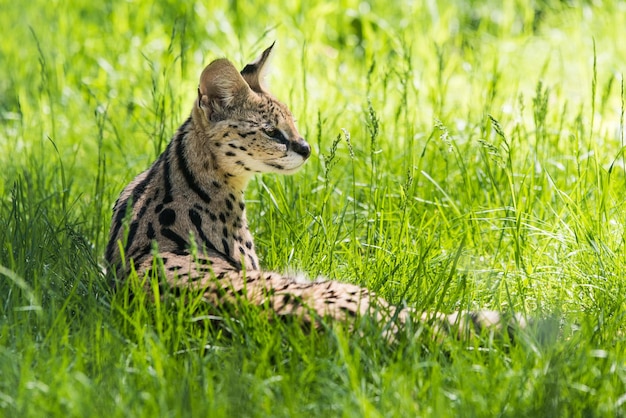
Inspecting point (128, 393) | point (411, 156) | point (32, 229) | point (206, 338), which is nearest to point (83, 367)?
point (128, 393)

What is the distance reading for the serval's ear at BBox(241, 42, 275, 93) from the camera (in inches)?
162

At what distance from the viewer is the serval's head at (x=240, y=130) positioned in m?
3.87

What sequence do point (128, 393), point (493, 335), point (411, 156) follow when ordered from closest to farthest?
point (128, 393) < point (493, 335) < point (411, 156)

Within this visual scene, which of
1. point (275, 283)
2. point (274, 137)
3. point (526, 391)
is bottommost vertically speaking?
point (526, 391)

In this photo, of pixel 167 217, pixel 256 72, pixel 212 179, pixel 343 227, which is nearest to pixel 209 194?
pixel 212 179

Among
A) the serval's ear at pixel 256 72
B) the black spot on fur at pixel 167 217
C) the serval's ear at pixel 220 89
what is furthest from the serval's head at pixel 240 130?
the black spot on fur at pixel 167 217

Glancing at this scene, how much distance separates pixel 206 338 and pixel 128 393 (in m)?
0.42

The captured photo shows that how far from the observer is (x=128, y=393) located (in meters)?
2.75

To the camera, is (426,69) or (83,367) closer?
(83,367)

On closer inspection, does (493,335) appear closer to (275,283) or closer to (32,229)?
(275,283)

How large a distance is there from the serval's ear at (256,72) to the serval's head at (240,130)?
0.58 feet

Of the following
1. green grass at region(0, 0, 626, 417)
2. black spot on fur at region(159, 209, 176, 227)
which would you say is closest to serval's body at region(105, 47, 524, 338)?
black spot on fur at region(159, 209, 176, 227)

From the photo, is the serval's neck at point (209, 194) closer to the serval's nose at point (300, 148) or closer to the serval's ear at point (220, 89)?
the serval's ear at point (220, 89)

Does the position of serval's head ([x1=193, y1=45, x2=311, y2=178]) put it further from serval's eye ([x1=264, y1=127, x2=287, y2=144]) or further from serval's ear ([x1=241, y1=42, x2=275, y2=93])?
serval's ear ([x1=241, y1=42, x2=275, y2=93])
